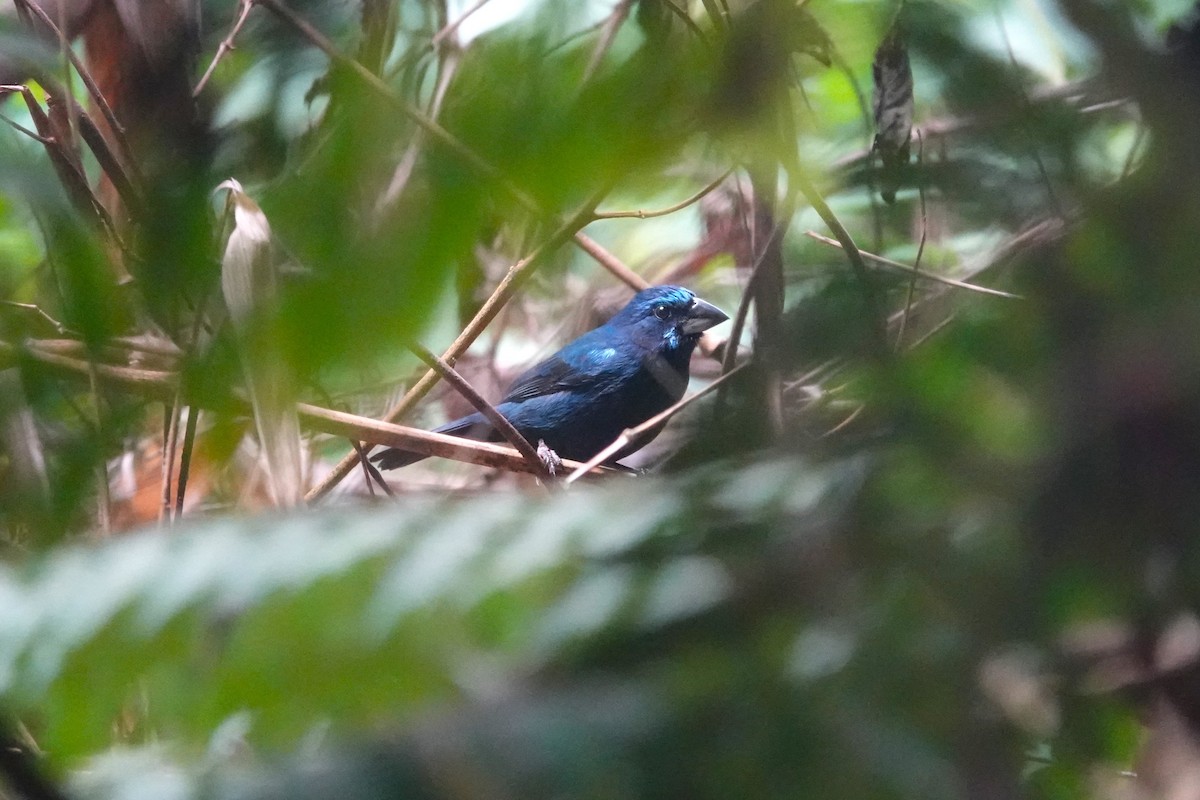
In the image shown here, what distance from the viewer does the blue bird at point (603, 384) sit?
351 centimetres

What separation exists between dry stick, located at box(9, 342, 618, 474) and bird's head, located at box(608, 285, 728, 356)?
111cm

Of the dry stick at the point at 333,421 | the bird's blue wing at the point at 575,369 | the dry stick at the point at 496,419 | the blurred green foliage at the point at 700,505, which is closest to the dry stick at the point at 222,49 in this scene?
the blurred green foliage at the point at 700,505

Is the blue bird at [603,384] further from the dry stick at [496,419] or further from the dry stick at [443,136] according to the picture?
the dry stick at [443,136]

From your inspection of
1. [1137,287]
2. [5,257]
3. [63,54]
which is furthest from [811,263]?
[5,257]

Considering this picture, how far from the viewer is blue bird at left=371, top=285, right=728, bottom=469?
11.5ft

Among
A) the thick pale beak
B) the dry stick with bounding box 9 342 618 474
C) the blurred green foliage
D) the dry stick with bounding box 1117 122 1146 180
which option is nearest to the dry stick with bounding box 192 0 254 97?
the blurred green foliage

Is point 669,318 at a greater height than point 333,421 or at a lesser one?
lesser

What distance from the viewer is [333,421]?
50.4 inches

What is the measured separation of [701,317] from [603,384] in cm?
39

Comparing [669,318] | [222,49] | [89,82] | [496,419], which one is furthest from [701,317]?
[222,49]

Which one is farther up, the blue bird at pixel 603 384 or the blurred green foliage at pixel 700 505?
the blurred green foliage at pixel 700 505

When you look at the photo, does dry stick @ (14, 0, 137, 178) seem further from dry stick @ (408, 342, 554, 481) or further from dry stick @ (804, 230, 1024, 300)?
dry stick @ (408, 342, 554, 481)

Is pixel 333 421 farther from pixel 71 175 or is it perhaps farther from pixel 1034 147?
pixel 1034 147

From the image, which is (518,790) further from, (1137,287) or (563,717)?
(1137,287)
